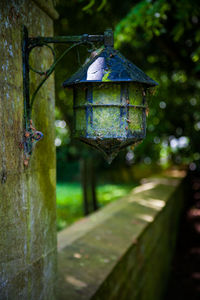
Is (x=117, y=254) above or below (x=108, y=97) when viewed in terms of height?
below

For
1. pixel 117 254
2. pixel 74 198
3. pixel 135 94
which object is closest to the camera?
pixel 135 94

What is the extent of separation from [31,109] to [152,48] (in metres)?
6.79

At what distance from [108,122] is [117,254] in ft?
6.24

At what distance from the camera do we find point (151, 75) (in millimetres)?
7816

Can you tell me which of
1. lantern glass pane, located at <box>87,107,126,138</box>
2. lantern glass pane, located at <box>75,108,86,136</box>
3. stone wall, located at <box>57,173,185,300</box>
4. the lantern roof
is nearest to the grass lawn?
stone wall, located at <box>57,173,185,300</box>

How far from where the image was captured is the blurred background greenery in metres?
4.94

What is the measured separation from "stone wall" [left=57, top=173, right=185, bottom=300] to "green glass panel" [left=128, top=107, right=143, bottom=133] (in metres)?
1.35

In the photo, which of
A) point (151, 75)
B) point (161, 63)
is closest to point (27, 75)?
point (151, 75)

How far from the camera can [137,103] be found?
1.66 m

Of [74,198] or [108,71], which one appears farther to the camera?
[74,198]

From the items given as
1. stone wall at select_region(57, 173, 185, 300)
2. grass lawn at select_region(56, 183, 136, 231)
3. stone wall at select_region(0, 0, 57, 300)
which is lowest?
grass lawn at select_region(56, 183, 136, 231)

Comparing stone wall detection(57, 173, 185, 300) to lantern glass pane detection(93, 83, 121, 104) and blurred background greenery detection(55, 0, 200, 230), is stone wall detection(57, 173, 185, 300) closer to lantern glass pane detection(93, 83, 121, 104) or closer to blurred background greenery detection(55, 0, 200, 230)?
lantern glass pane detection(93, 83, 121, 104)

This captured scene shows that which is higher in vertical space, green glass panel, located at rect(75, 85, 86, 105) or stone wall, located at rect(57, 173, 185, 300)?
green glass panel, located at rect(75, 85, 86, 105)

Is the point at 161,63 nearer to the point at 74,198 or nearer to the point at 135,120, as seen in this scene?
the point at 74,198
